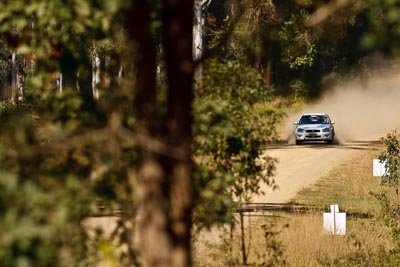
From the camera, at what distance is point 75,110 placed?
777 cm

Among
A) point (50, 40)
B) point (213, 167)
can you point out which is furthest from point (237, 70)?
point (50, 40)

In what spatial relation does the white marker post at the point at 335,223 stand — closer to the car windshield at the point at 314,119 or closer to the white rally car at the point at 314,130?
Answer: the white rally car at the point at 314,130

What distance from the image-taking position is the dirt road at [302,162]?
27.8 meters

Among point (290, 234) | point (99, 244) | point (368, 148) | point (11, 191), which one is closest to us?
point (11, 191)

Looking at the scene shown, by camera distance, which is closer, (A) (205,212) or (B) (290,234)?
(A) (205,212)

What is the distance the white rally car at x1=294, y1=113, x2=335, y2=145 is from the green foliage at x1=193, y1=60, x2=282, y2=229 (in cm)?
2933

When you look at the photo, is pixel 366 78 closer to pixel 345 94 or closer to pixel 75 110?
pixel 345 94

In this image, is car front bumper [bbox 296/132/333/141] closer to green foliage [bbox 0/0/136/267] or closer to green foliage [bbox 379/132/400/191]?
green foliage [bbox 379/132/400/191]

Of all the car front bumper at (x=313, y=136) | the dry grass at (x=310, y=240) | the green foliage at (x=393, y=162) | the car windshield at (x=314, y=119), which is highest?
the car windshield at (x=314, y=119)

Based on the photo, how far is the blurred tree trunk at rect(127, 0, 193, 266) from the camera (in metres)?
6.42

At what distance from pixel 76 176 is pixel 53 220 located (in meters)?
1.26

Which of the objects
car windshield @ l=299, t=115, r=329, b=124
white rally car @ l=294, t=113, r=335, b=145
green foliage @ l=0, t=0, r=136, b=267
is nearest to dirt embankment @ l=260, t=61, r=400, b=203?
white rally car @ l=294, t=113, r=335, b=145

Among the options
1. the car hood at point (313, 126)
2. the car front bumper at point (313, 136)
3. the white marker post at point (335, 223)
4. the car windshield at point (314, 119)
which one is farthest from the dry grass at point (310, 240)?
the car windshield at point (314, 119)

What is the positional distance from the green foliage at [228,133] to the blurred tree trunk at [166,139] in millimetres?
3527
